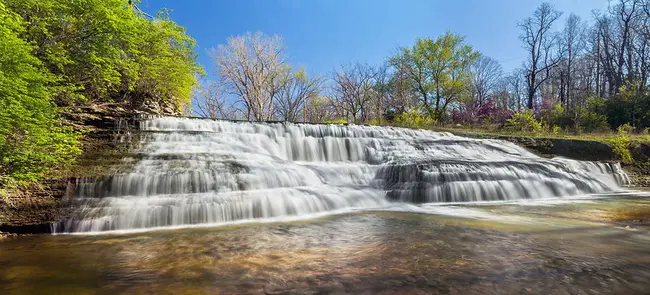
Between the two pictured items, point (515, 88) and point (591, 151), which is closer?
point (591, 151)

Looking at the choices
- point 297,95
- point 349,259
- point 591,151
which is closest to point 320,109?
point 297,95

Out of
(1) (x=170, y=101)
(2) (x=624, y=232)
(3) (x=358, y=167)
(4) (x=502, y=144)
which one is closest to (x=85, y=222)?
(3) (x=358, y=167)

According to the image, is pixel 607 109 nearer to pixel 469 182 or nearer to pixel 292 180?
pixel 469 182

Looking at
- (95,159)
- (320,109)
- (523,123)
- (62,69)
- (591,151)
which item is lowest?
(591,151)

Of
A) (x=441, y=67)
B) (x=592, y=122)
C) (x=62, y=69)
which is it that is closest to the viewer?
(x=62, y=69)

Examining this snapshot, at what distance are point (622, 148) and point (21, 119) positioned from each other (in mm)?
19363

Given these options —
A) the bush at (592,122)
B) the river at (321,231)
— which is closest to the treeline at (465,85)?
the bush at (592,122)

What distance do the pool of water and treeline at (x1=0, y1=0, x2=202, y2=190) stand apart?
163cm

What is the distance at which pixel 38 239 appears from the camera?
400cm

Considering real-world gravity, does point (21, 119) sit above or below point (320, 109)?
below

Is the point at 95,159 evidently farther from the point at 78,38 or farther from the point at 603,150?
the point at 603,150

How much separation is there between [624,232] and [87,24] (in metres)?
11.1

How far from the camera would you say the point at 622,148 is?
41.6 ft

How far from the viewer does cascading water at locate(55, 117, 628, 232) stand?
200 inches
